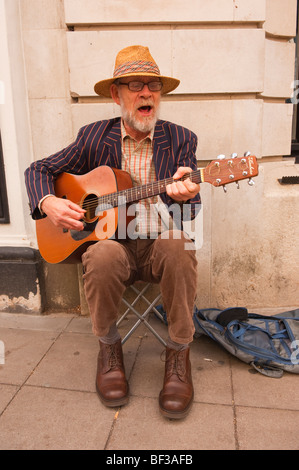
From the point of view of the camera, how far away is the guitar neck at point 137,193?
2.07 m

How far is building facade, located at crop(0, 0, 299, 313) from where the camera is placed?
275 centimetres

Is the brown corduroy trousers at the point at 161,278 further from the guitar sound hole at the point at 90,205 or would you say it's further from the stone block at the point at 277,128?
the stone block at the point at 277,128

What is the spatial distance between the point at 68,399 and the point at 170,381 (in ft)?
1.88

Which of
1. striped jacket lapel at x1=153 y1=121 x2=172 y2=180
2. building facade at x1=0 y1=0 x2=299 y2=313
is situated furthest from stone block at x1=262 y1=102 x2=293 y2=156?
striped jacket lapel at x1=153 y1=121 x2=172 y2=180

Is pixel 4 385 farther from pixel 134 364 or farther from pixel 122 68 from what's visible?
pixel 122 68

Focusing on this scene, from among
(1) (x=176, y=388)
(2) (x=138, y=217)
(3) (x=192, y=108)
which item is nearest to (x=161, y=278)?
(2) (x=138, y=217)

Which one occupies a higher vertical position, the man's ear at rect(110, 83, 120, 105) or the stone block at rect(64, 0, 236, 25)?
the stone block at rect(64, 0, 236, 25)

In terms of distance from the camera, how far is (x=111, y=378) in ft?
7.13

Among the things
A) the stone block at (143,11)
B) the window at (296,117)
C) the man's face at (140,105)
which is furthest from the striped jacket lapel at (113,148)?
the window at (296,117)

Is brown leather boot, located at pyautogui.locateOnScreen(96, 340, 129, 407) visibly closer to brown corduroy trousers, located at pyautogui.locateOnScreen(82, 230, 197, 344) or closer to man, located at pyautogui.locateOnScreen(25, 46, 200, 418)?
man, located at pyautogui.locateOnScreen(25, 46, 200, 418)

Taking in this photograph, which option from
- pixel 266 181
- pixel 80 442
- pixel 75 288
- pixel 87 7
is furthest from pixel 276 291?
pixel 87 7

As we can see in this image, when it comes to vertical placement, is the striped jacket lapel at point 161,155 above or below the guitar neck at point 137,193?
above

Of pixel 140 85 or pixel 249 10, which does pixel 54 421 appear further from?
pixel 249 10

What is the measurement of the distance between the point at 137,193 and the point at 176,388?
106 centimetres
